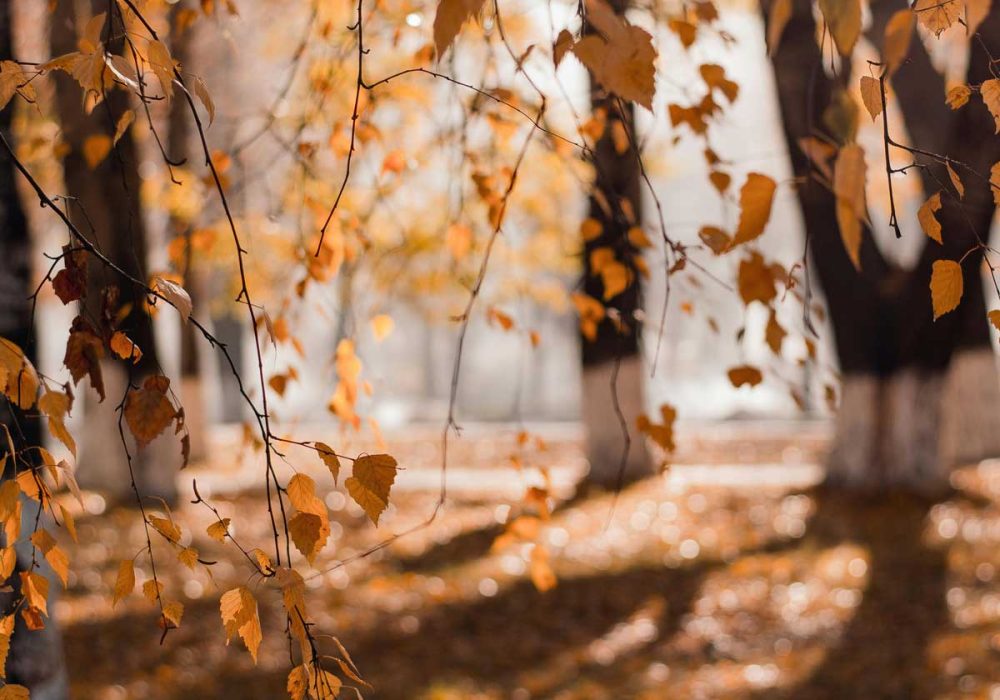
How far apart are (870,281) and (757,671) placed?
3.63 meters

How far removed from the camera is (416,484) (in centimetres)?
979

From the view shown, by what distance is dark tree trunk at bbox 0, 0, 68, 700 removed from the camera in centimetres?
307

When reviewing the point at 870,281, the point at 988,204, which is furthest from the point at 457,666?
the point at 870,281

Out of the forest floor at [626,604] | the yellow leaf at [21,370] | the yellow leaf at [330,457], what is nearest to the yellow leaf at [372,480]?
the yellow leaf at [330,457]

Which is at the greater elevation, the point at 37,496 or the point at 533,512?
the point at 37,496

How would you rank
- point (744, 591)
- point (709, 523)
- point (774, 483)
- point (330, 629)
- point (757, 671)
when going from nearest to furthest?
1. point (757, 671)
2. point (330, 629)
3. point (744, 591)
4. point (709, 523)
5. point (774, 483)

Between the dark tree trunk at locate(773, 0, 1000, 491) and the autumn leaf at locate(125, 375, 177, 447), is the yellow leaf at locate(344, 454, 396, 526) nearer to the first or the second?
the autumn leaf at locate(125, 375, 177, 447)

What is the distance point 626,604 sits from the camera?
611cm

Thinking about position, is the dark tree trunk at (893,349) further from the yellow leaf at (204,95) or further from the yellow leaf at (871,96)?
the yellow leaf at (204,95)

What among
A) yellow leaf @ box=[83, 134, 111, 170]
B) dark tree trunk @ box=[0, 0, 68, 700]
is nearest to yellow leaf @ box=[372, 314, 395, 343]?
yellow leaf @ box=[83, 134, 111, 170]

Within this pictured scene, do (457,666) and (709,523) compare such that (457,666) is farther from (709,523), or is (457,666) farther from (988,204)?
(988,204)

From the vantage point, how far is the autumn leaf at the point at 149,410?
1.44 metres

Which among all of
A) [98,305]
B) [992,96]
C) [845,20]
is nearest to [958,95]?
[992,96]

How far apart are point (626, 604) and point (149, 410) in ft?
16.4
